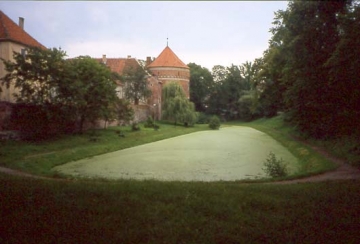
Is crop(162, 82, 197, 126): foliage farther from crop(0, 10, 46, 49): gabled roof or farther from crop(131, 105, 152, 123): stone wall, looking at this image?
crop(0, 10, 46, 49): gabled roof

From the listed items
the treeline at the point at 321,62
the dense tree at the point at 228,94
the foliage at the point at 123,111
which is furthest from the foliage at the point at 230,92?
the treeline at the point at 321,62

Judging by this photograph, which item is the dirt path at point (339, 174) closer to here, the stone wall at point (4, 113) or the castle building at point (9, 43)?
the stone wall at point (4, 113)

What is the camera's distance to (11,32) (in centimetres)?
1986

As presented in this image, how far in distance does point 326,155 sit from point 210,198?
9201 millimetres

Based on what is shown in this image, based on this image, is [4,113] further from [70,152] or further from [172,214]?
[172,214]

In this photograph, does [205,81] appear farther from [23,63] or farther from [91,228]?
[91,228]

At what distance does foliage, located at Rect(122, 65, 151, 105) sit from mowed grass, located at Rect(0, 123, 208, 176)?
1139 centimetres

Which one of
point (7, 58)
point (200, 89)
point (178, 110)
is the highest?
point (200, 89)

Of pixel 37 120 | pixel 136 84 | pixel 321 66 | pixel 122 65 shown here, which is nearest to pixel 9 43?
pixel 37 120

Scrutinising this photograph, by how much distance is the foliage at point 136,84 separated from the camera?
117 feet

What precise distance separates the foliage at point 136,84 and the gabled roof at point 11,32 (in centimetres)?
1413

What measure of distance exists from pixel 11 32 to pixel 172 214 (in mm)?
18245

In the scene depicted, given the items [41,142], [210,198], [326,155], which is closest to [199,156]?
[326,155]

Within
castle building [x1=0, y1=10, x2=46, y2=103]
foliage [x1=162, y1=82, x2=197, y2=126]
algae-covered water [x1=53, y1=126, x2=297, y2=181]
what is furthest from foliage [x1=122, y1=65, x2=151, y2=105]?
algae-covered water [x1=53, y1=126, x2=297, y2=181]
